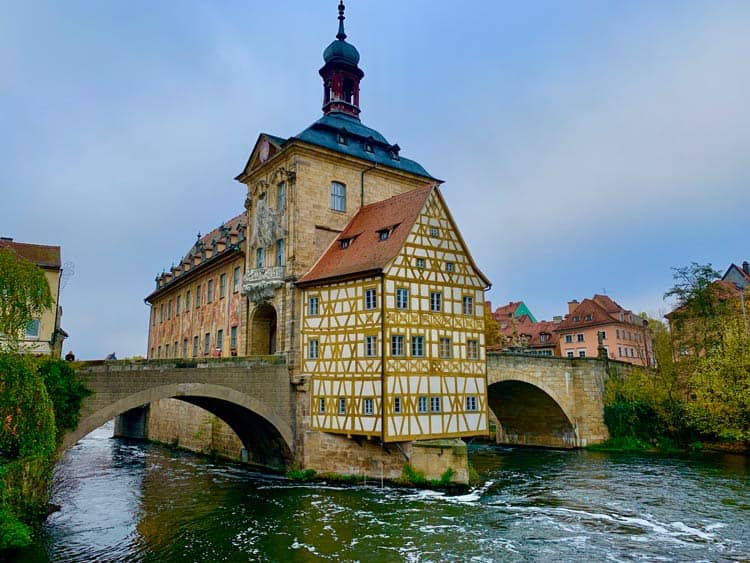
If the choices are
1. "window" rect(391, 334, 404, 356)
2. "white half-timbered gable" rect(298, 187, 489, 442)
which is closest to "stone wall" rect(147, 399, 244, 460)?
"white half-timbered gable" rect(298, 187, 489, 442)

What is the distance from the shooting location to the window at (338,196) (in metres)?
25.2

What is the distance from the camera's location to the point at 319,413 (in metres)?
22.1

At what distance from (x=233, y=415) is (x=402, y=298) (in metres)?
8.99

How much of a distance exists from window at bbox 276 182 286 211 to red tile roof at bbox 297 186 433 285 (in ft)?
8.78

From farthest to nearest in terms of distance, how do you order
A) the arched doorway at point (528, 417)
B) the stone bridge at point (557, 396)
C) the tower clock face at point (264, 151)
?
the arched doorway at point (528, 417), the stone bridge at point (557, 396), the tower clock face at point (264, 151)

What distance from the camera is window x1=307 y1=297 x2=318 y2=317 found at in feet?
75.0

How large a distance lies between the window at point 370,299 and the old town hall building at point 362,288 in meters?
0.04

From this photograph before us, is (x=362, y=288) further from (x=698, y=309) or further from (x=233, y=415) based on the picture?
(x=698, y=309)

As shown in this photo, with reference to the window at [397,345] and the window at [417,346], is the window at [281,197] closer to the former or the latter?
the window at [397,345]

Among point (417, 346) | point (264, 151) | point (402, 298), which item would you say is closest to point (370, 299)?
point (402, 298)

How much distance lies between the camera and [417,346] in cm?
2109

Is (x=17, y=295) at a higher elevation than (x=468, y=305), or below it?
below

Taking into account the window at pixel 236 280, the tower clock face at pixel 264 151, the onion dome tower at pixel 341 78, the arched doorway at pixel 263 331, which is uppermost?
the onion dome tower at pixel 341 78

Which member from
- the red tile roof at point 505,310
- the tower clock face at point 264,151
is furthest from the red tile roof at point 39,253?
the red tile roof at point 505,310
